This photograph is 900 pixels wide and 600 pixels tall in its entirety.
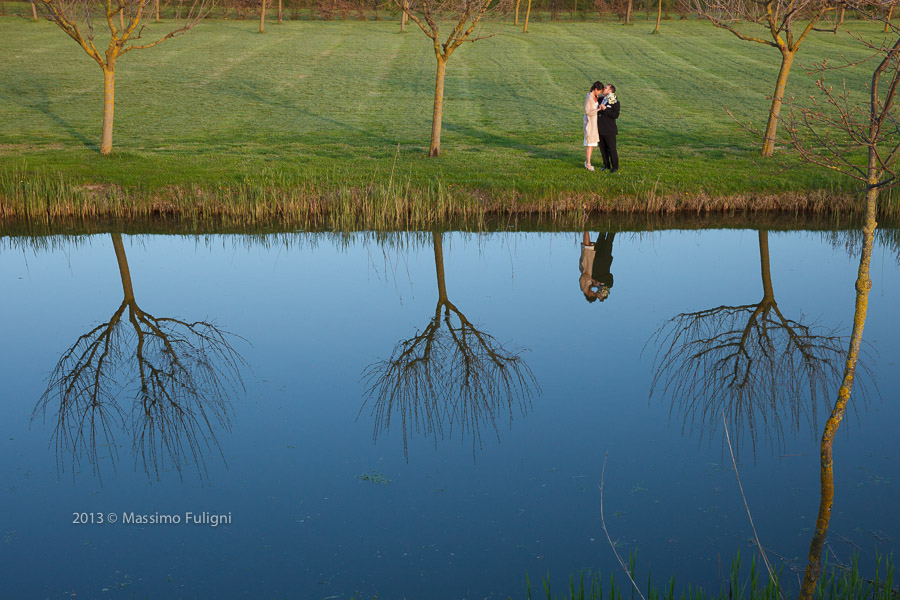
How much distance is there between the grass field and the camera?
1566 cm

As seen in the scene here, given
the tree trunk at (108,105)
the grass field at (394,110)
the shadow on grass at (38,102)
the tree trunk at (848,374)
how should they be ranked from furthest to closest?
the shadow on grass at (38,102)
the tree trunk at (108,105)
the grass field at (394,110)
the tree trunk at (848,374)

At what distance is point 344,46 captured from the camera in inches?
1731

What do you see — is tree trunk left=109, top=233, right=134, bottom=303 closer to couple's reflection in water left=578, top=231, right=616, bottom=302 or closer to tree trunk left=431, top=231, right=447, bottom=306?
tree trunk left=431, top=231, right=447, bottom=306

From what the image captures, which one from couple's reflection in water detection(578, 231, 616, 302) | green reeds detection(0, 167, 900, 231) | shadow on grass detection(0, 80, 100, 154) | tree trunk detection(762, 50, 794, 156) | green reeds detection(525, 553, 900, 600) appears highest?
tree trunk detection(762, 50, 794, 156)

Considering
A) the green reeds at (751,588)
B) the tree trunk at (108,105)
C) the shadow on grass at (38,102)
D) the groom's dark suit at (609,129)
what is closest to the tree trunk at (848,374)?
the green reeds at (751,588)

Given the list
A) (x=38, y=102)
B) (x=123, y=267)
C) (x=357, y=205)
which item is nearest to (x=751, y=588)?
(x=123, y=267)

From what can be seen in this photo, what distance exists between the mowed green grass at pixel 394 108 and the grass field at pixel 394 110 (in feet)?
0.27

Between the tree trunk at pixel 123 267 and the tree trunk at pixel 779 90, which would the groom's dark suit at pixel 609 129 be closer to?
the tree trunk at pixel 779 90

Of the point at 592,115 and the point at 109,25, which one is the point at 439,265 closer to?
the point at 592,115

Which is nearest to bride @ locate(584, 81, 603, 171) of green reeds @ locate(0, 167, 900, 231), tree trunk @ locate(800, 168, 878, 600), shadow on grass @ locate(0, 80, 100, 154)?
green reeds @ locate(0, 167, 900, 231)

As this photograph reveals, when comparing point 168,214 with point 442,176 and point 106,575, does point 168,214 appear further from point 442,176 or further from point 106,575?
point 106,575

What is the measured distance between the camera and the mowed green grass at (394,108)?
15914mm

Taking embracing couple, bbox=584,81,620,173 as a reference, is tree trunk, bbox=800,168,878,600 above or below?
below

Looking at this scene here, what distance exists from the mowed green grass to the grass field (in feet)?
0.27
